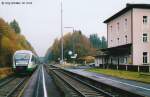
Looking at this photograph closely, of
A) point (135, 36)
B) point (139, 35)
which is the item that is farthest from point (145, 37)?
point (135, 36)

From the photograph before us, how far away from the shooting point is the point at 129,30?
197 feet

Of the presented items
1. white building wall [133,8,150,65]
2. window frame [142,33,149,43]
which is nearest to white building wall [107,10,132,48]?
white building wall [133,8,150,65]

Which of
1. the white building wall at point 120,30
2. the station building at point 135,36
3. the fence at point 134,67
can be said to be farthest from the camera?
the white building wall at point 120,30

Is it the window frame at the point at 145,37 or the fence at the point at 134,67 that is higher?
the window frame at the point at 145,37

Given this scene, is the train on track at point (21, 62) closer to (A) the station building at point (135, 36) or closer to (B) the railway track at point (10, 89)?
(B) the railway track at point (10, 89)

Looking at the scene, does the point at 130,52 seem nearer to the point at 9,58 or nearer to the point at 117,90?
the point at 9,58

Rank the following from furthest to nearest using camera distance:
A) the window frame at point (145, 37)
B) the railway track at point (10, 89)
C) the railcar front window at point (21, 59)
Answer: the window frame at point (145, 37) < the railcar front window at point (21, 59) < the railway track at point (10, 89)

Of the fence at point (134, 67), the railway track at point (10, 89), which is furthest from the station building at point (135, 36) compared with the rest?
the railway track at point (10, 89)

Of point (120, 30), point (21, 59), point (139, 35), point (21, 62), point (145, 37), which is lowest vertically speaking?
point (21, 62)

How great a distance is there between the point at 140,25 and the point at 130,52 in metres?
4.75

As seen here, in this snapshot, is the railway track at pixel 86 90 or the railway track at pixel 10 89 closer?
the railway track at pixel 86 90

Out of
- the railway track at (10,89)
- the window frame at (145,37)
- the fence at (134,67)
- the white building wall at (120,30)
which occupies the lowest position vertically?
the railway track at (10,89)

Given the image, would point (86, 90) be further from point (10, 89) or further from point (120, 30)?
point (120, 30)

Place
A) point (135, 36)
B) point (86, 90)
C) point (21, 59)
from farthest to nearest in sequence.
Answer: point (135, 36) → point (21, 59) → point (86, 90)
